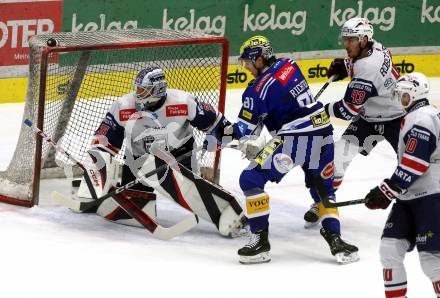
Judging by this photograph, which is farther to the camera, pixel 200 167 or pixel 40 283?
pixel 200 167

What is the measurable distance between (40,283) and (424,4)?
578 centimetres

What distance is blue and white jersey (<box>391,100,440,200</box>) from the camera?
5.29 metres

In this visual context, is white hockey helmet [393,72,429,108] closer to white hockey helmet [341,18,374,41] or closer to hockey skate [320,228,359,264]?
hockey skate [320,228,359,264]

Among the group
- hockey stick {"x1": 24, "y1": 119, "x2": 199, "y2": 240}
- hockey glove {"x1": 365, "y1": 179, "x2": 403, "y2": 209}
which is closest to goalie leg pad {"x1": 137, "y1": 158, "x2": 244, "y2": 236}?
hockey stick {"x1": 24, "y1": 119, "x2": 199, "y2": 240}

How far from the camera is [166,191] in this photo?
6.95m

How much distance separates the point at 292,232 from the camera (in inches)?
278

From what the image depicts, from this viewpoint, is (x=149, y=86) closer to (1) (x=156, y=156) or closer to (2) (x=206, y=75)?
(1) (x=156, y=156)

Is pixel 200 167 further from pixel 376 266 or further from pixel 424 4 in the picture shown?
pixel 424 4

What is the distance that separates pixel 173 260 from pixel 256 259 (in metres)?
0.44

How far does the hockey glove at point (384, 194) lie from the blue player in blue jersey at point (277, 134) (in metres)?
0.94

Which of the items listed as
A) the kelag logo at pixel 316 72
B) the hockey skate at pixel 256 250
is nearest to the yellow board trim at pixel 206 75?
the kelag logo at pixel 316 72

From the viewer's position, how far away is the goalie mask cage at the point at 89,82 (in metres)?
7.21

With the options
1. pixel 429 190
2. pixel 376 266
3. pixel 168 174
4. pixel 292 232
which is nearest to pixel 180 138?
pixel 168 174

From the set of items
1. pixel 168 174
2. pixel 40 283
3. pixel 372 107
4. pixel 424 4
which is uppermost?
pixel 424 4
